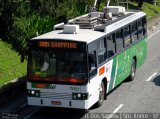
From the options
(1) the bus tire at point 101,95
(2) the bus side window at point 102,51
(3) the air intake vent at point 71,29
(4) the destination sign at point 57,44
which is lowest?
(1) the bus tire at point 101,95

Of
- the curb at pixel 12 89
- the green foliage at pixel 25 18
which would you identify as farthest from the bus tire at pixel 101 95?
the green foliage at pixel 25 18

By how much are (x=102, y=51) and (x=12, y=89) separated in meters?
3.46

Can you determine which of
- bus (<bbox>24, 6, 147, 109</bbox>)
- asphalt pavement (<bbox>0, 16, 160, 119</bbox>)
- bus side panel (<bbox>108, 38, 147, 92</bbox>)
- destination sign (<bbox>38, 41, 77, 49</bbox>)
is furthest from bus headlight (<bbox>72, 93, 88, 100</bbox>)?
bus side panel (<bbox>108, 38, 147, 92</bbox>)

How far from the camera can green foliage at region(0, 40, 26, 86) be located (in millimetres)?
18672

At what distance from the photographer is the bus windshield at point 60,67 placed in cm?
1462

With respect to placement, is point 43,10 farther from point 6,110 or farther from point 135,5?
point 135,5

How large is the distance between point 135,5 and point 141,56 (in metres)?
21.7

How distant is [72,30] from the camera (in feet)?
51.6

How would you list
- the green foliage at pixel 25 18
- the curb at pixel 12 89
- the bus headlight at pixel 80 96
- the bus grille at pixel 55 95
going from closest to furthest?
the bus headlight at pixel 80 96, the bus grille at pixel 55 95, the curb at pixel 12 89, the green foliage at pixel 25 18

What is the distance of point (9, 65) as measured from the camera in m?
19.8

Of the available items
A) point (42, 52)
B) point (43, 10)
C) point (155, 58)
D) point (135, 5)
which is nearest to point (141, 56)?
point (155, 58)

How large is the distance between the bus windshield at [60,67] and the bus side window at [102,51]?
136 cm

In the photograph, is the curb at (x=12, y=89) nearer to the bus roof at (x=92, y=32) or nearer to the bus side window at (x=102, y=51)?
the bus roof at (x=92, y=32)

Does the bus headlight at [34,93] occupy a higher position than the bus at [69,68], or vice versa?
the bus at [69,68]
